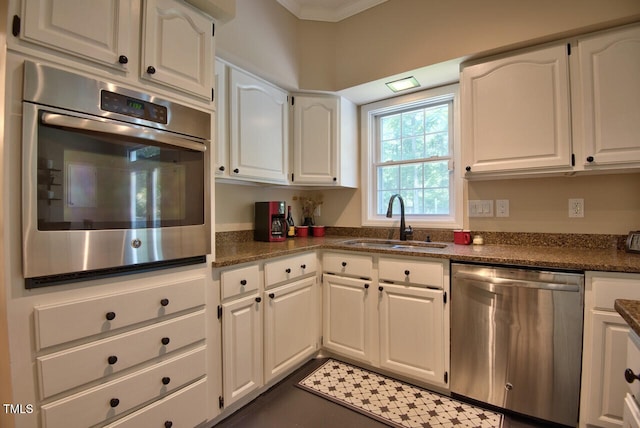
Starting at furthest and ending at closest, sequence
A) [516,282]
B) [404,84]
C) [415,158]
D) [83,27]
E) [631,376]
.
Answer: [415,158] → [404,84] → [516,282] → [83,27] → [631,376]

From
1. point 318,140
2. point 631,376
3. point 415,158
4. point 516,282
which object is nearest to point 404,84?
point 415,158

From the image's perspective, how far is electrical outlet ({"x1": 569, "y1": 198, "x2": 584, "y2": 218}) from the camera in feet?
6.34

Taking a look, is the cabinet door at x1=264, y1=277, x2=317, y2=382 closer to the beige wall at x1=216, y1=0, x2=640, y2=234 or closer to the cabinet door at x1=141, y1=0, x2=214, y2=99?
the beige wall at x1=216, y1=0, x2=640, y2=234

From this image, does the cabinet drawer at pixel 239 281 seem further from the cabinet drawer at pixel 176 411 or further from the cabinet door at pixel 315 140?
the cabinet door at pixel 315 140

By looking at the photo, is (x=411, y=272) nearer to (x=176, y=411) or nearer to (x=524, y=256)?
(x=524, y=256)

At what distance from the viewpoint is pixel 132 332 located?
123 cm

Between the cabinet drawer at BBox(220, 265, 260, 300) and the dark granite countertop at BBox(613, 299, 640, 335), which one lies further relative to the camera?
the cabinet drawer at BBox(220, 265, 260, 300)

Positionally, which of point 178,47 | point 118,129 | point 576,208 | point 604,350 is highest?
point 178,47

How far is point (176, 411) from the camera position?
138 centimetres

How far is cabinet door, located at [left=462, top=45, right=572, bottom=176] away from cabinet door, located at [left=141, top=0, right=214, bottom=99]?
65.2 inches

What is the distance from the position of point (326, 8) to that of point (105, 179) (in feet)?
7.65

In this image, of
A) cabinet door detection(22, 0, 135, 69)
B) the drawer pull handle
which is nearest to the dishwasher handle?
the drawer pull handle

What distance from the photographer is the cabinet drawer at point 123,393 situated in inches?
41.2

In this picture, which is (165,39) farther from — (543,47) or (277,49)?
(543,47)
